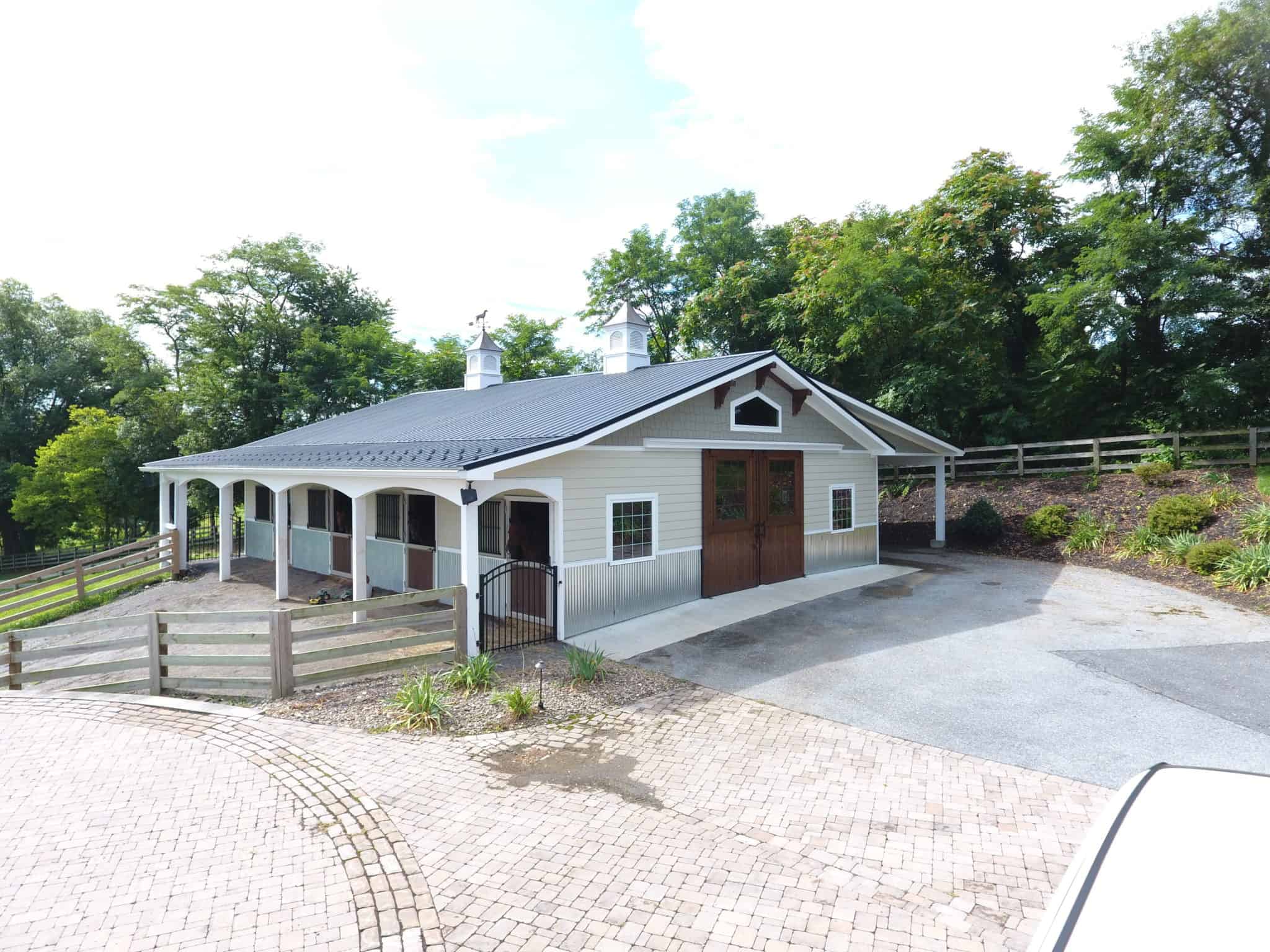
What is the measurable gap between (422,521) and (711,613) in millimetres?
5924

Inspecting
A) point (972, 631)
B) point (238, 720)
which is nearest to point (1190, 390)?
point (972, 631)

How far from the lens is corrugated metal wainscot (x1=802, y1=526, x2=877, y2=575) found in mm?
14789

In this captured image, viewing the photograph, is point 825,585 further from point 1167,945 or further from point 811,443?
point 1167,945

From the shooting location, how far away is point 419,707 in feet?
22.1

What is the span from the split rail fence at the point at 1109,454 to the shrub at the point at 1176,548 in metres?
4.13

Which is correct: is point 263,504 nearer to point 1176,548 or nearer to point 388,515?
point 388,515

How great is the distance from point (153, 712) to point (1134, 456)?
74.7 feet

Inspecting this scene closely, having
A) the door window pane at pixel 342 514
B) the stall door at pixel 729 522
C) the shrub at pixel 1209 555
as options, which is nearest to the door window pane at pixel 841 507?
the stall door at pixel 729 522

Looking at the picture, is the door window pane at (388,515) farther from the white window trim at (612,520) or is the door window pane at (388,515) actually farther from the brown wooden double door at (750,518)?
the brown wooden double door at (750,518)

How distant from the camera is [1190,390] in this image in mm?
18703

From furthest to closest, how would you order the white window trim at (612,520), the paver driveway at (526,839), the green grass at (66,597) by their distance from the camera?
the green grass at (66,597) < the white window trim at (612,520) < the paver driveway at (526,839)

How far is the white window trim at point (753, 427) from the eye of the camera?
12.8 metres

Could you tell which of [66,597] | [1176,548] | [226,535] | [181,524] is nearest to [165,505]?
[181,524]

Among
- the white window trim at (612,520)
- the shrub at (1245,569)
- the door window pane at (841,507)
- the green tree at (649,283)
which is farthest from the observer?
the green tree at (649,283)
